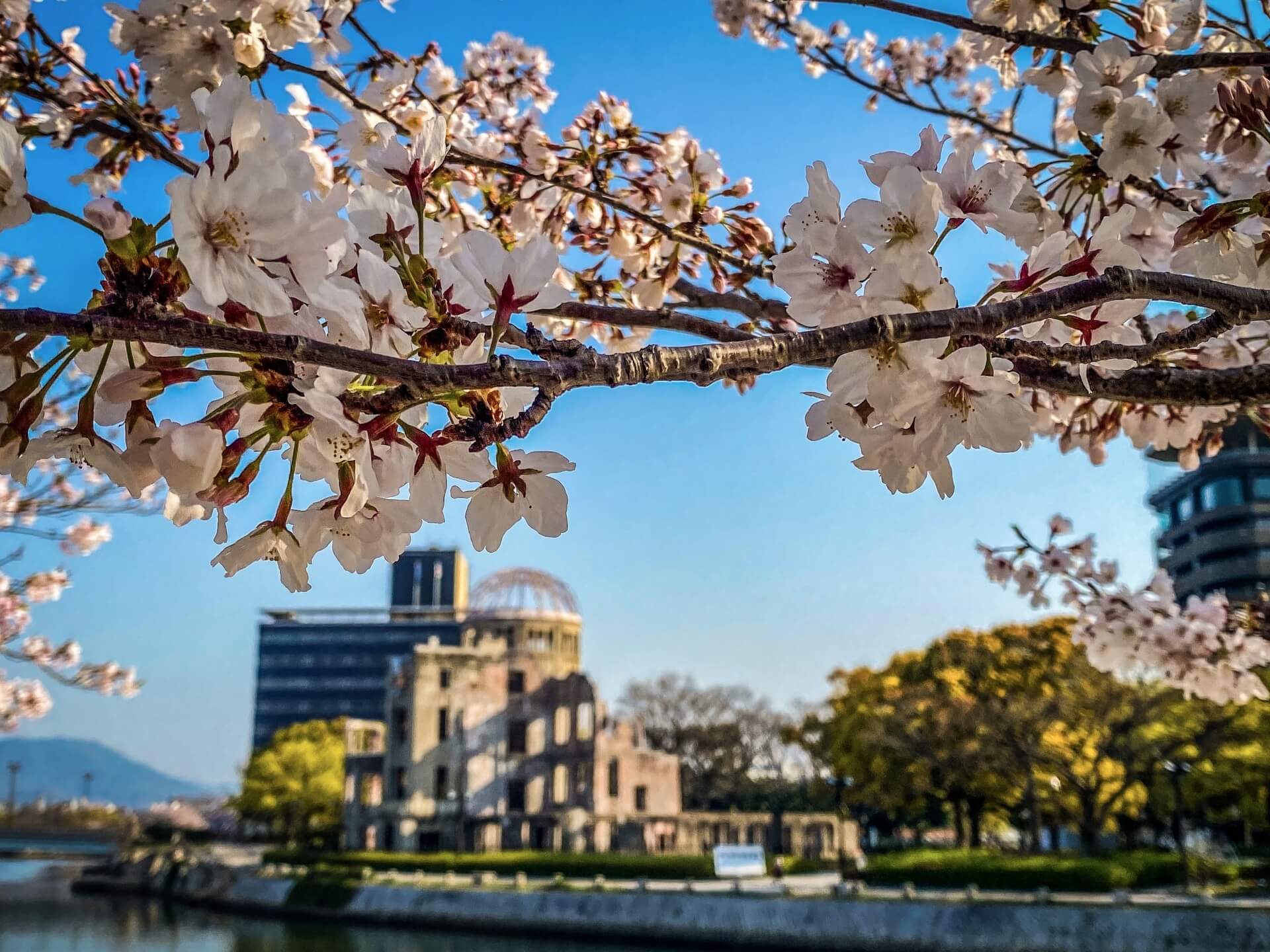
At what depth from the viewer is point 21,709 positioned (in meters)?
9.23

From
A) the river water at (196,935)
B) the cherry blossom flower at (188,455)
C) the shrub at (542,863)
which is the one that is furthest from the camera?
the shrub at (542,863)

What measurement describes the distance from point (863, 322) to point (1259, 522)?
48.8 metres

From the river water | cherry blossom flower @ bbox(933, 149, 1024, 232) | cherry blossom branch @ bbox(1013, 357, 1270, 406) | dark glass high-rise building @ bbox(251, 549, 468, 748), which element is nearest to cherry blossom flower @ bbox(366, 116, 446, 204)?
cherry blossom flower @ bbox(933, 149, 1024, 232)

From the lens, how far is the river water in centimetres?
1920

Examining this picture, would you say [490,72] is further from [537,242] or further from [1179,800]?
[1179,800]

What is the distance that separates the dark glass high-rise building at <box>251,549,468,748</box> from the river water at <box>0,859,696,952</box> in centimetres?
4220

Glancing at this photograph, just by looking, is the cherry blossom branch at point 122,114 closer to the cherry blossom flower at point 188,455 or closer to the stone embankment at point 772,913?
the cherry blossom flower at point 188,455

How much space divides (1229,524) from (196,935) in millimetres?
42621

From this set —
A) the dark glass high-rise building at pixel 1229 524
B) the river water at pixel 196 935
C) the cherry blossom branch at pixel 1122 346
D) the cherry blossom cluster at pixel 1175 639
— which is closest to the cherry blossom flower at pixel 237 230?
the cherry blossom branch at pixel 1122 346

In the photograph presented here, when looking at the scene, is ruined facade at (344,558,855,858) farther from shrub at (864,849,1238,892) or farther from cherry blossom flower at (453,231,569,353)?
cherry blossom flower at (453,231,569,353)

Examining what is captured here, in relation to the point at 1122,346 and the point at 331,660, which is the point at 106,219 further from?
the point at 331,660

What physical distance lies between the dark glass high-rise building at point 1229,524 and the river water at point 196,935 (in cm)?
3480

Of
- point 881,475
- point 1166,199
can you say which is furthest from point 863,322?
point 1166,199

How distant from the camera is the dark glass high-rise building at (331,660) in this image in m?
71.6
